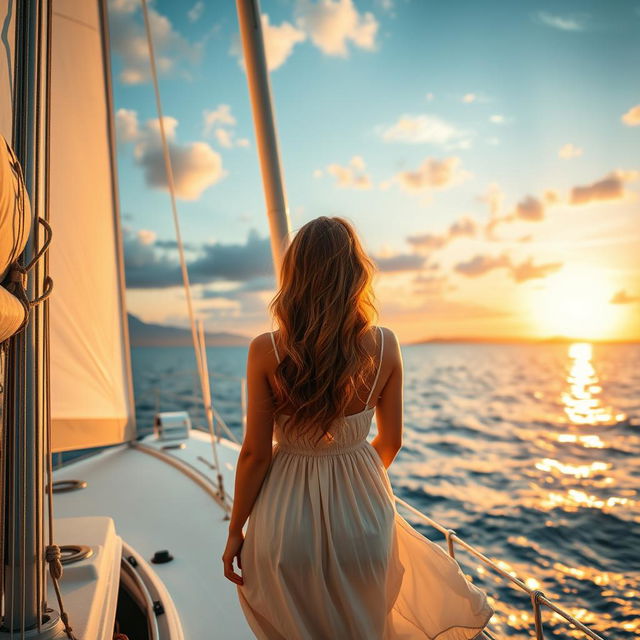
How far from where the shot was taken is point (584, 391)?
3519 cm

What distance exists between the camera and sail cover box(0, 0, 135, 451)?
3.26m

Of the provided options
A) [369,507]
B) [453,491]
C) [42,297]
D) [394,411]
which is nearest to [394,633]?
[369,507]

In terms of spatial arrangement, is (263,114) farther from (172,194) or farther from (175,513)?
(175,513)

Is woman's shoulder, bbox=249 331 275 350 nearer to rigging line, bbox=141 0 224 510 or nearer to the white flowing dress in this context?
the white flowing dress

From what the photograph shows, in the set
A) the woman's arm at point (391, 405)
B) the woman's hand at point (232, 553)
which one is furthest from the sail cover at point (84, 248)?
the woman's arm at point (391, 405)

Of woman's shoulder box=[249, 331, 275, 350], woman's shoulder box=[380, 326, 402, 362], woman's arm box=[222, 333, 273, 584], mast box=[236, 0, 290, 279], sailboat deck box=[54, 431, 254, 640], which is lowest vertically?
sailboat deck box=[54, 431, 254, 640]

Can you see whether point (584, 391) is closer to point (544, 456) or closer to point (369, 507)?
point (544, 456)

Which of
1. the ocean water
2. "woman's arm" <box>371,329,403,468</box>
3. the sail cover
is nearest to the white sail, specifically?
the sail cover

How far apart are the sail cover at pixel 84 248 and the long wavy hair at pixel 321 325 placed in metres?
2.08

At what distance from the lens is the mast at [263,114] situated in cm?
272

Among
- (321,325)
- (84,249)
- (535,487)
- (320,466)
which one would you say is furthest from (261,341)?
(535,487)

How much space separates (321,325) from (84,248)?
2429mm

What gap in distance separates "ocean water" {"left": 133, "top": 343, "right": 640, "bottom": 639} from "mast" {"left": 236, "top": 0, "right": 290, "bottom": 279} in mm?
1739

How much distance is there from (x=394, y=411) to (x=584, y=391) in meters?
37.3
